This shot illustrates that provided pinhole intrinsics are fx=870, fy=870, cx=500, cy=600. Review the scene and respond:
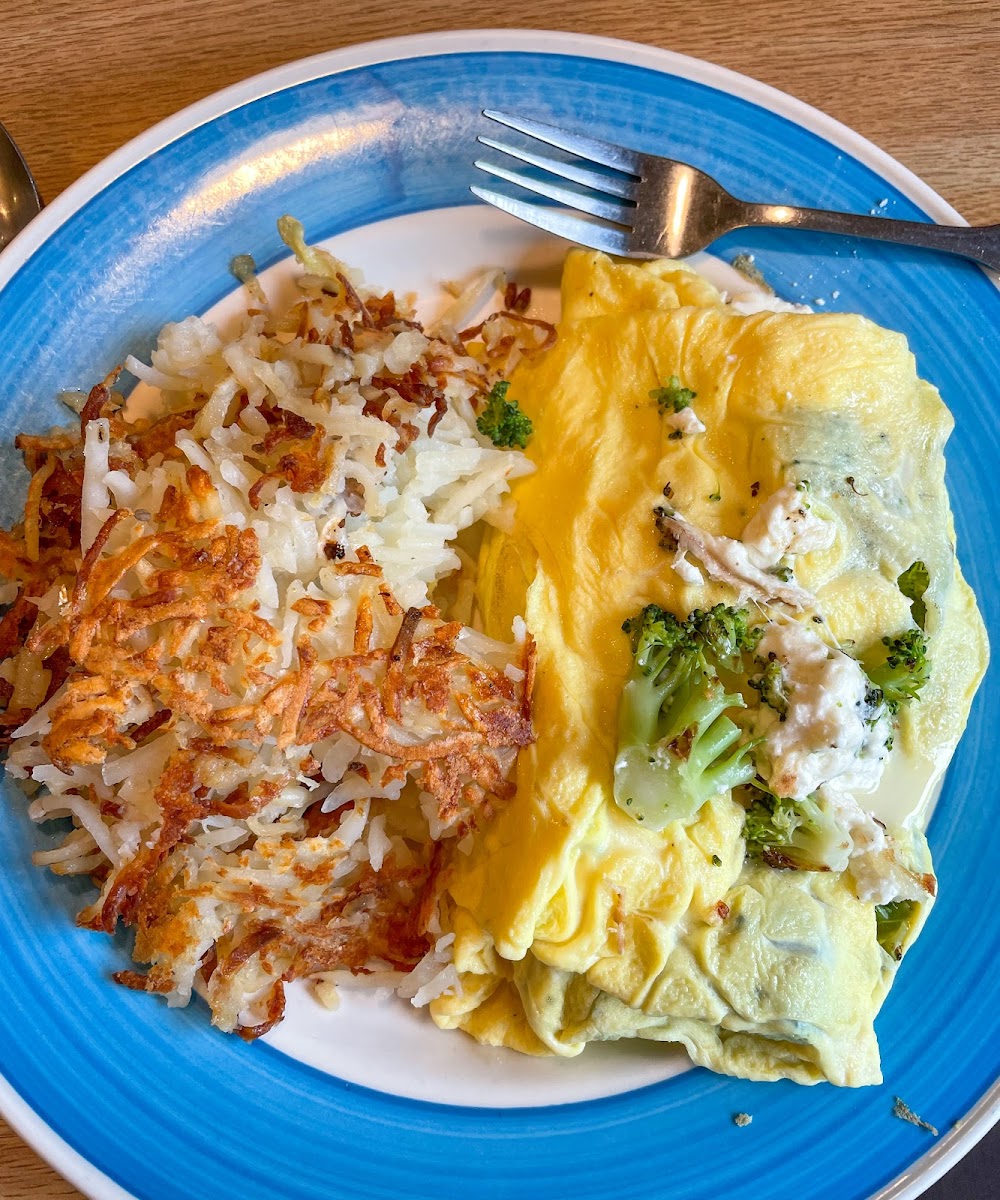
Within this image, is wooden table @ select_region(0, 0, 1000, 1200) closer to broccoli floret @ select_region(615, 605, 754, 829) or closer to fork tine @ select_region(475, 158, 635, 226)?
fork tine @ select_region(475, 158, 635, 226)

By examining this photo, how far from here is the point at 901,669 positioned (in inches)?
96.7

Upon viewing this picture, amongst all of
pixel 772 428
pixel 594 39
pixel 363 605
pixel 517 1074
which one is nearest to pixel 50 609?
pixel 363 605

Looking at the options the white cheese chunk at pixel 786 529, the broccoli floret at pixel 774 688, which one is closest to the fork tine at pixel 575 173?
the white cheese chunk at pixel 786 529

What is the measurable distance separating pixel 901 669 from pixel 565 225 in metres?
1.82

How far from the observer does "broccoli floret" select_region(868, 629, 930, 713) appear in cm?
245

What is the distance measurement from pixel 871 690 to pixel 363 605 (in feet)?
4.68

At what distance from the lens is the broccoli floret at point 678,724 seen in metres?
2.36

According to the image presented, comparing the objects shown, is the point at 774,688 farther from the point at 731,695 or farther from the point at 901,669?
the point at 901,669

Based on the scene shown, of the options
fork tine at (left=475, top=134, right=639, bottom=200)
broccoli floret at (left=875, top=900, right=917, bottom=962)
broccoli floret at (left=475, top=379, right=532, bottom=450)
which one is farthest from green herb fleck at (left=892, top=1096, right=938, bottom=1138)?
fork tine at (left=475, top=134, right=639, bottom=200)

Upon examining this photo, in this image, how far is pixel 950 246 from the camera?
3.01m

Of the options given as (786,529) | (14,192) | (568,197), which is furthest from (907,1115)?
Answer: (14,192)

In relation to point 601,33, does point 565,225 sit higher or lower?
lower

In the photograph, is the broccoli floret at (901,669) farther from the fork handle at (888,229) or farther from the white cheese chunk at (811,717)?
the fork handle at (888,229)

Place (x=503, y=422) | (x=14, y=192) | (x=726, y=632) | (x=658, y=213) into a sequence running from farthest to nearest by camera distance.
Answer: (x=14, y=192), (x=658, y=213), (x=503, y=422), (x=726, y=632)
